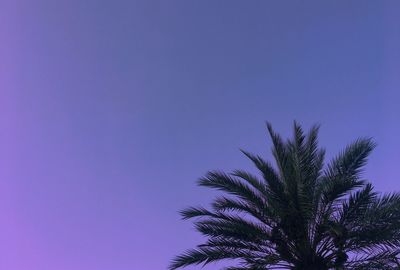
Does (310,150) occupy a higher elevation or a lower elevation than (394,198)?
higher

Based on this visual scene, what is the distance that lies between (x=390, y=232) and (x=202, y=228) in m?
4.96

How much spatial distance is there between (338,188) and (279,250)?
2293 mm

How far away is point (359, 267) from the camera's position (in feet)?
53.5

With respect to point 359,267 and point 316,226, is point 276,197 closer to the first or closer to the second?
point 316,226

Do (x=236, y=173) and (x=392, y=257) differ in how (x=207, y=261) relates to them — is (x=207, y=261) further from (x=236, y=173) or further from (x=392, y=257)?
(x=392, y=257)

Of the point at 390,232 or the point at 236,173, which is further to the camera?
the point at 236,173

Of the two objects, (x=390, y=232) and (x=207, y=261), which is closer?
(x=390, y=232)

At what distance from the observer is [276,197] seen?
55.7ft

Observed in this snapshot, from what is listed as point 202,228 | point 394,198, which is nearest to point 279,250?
point 202,228

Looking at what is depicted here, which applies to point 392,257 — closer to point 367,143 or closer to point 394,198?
point 394,198

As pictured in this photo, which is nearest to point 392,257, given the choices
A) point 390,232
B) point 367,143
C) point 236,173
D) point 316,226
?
point 390,232

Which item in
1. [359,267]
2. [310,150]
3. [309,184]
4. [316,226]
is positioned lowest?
[359,267]

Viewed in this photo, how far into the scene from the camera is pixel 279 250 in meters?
16.9

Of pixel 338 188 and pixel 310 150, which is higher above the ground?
pixel 310 150
